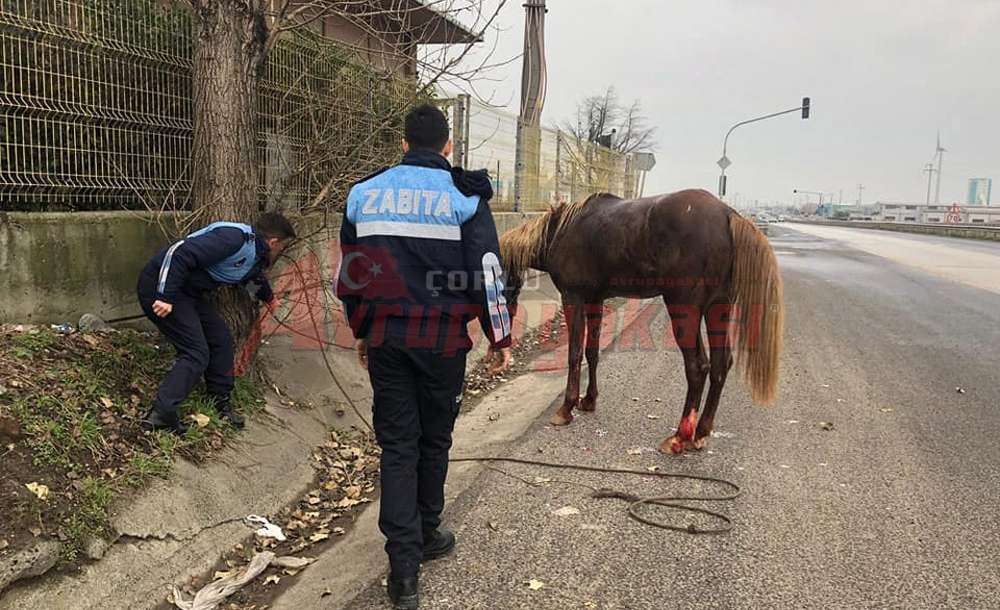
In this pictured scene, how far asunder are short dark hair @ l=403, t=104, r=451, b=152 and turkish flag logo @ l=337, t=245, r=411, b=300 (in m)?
Answer: 0.53

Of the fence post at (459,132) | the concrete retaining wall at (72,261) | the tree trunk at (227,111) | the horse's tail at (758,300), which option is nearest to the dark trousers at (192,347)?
the tree trunk at (227,111)

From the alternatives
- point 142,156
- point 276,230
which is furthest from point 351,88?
point 276,230

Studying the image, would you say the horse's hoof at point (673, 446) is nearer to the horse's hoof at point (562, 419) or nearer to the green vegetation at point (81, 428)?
the horse's hoof at point (562, 419)

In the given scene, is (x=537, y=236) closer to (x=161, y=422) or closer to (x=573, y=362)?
(x=573, y=362)

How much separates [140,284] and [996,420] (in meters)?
6.31

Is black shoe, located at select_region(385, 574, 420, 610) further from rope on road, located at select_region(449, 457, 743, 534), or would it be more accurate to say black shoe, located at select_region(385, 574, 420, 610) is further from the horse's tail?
the horse's tail

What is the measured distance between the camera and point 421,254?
3.08 meters

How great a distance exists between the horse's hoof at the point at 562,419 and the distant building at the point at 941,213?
274 feet

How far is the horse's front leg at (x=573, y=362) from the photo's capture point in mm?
→ 5516

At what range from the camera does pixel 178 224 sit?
486cm

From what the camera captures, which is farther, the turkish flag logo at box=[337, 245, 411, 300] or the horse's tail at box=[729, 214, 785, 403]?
the horse's tail at box=[729, 214, 785, 403]

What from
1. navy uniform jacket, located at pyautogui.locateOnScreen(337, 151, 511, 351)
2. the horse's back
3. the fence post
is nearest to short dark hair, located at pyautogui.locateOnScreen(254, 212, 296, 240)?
navy uniform jacket, located at pyautogui.locateOnScreen(337, 151, 511, 351)

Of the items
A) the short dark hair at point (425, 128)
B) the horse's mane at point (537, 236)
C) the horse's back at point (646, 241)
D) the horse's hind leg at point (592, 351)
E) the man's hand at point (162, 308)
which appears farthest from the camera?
the horse's mane at point (537, 236)

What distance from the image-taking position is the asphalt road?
3102 mm
